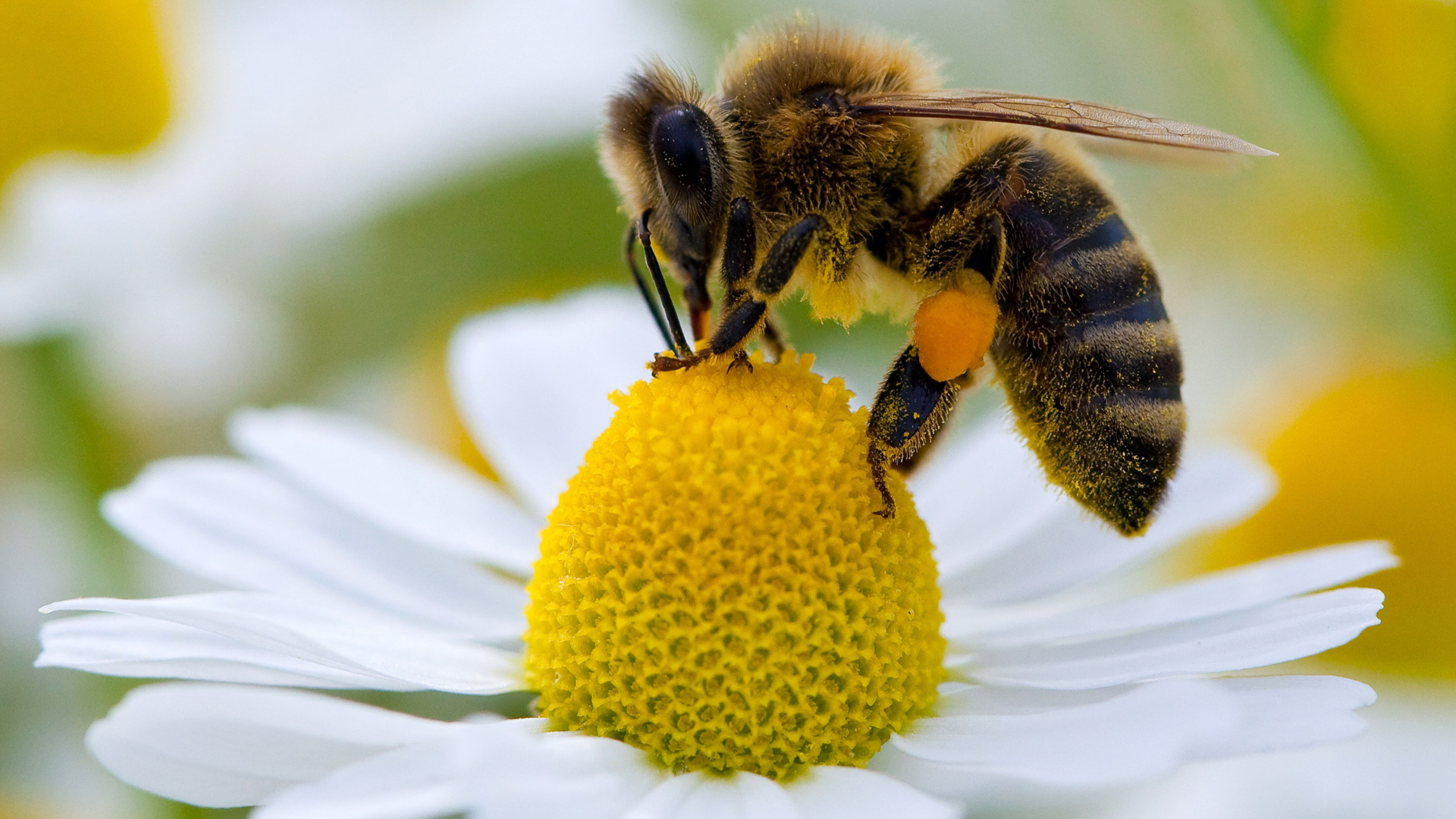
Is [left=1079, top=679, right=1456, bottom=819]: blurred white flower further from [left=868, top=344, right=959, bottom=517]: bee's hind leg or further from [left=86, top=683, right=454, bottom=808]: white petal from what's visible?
[left=86, top=683, right=454, bottom=808]: white petal

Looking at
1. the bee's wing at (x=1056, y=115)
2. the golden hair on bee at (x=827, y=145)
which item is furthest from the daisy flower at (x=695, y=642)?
the bee's wing at (x=1056, y=115)

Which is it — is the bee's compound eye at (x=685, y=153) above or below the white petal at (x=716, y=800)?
above

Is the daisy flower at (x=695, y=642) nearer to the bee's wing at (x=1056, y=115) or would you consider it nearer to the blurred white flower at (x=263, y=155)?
the bee's wing at (x=1056, y=115)

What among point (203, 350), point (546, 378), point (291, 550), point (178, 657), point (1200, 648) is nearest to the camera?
point (178, 657)

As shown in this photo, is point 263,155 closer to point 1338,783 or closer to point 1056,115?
point 1056,115

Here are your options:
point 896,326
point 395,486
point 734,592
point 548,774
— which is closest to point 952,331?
point 734,592

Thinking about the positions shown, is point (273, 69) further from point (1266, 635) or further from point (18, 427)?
point (1266, 635)

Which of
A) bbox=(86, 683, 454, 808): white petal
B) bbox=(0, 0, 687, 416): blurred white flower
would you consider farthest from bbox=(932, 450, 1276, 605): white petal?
bbox=(0, 0, 687, 416): blurred white flower
